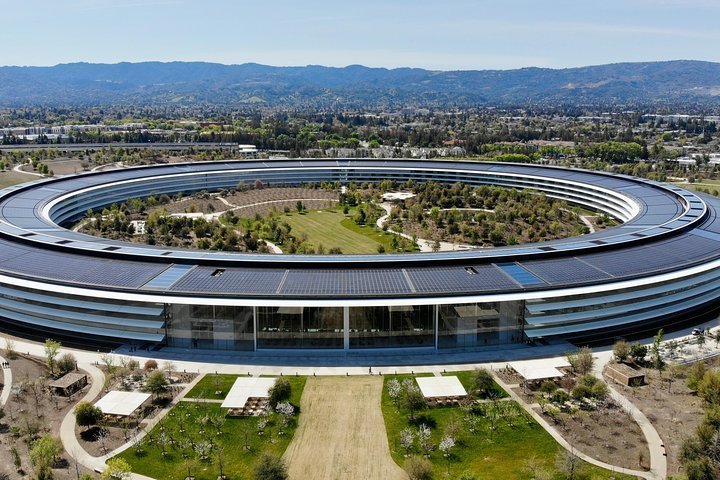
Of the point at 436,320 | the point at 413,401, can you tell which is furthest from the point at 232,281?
the point at 413,401

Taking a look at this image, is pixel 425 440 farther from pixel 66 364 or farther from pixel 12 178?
pixel 12 178

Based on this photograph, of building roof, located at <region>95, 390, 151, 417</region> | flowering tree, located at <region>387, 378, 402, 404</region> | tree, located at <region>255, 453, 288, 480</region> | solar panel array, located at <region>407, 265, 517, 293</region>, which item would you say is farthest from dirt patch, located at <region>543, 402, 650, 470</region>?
building roof, located at <region>95, 390, 151, 417</region>

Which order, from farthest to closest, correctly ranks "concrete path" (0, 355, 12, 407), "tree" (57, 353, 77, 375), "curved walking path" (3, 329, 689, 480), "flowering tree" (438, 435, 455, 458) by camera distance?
"curved walking path" (3, 329, 689, 480), "tree" (57, 353, 77, 375), "concrete path" (0, 355, 12, 407), "flowering tree" (438, 435, 455, 458)

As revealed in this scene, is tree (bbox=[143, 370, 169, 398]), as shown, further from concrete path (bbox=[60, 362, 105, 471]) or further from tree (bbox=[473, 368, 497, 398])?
tree (bbox=[473, 368, 497, 398])

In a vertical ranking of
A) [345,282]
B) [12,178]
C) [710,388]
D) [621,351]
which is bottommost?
[621,351]

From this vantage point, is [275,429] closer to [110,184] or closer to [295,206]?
[295,206]

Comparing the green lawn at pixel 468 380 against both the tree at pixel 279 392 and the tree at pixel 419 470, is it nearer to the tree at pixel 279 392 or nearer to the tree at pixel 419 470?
the tree at pixel 419 470

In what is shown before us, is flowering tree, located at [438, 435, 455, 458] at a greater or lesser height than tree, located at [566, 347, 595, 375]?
lesser
